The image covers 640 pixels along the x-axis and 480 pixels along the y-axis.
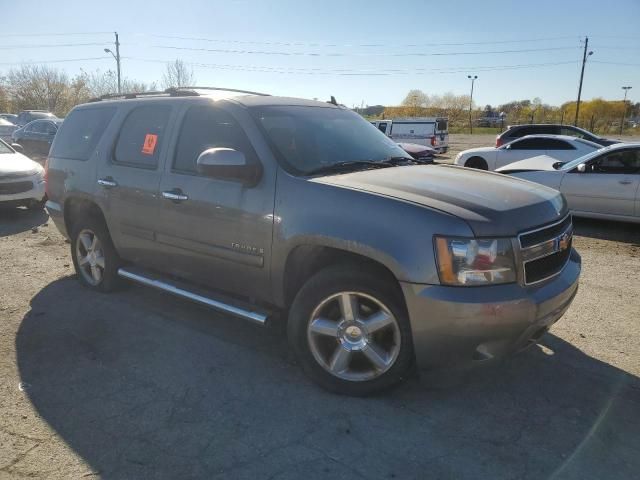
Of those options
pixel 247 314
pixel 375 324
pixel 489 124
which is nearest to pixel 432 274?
pixel 375 324

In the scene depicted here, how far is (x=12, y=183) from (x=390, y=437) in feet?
28.4

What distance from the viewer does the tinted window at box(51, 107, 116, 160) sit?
482 cm

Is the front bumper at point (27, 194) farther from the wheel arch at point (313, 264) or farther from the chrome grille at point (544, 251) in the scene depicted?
the chrome grille at point (544, 251)

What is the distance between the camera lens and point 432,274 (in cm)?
268

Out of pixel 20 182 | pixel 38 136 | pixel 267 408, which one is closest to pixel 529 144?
pixel 20 182

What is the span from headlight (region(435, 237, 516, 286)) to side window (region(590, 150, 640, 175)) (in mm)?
6785

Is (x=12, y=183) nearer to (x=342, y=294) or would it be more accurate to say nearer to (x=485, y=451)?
(x=342, y=294)

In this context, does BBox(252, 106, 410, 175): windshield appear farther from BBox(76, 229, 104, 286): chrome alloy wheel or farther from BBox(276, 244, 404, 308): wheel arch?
BBox(76, 229, 104, 286): chrome alloy wheel

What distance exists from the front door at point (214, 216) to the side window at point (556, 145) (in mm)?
12257

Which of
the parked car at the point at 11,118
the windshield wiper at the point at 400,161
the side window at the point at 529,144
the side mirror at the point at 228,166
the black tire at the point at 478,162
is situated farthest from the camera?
the parked car at the point at 11,118

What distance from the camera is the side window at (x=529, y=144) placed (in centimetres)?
1378

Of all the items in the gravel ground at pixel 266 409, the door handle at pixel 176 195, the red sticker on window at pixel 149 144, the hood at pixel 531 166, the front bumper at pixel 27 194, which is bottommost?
the gravel ground at pixel 266 409

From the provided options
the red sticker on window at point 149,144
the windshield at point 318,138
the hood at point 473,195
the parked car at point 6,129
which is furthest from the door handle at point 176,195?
the parked car at point 6,129

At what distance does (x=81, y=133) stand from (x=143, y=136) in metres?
1.16
